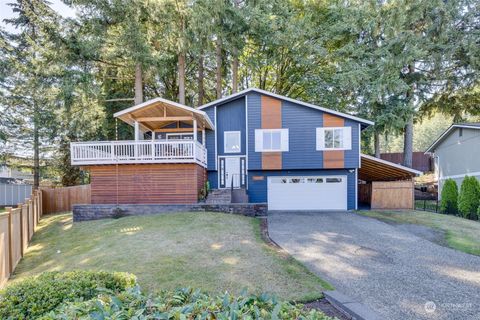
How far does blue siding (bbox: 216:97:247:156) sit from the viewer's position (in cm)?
1650

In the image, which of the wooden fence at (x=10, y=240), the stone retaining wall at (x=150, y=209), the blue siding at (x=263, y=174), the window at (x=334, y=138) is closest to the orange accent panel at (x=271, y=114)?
the window at (x=334, y=138)

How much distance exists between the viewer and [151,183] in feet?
45.0

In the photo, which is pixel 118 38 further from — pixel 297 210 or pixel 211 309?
pixel 211 309

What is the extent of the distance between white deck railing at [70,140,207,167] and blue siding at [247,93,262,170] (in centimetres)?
339

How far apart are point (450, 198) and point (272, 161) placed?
9401 mm

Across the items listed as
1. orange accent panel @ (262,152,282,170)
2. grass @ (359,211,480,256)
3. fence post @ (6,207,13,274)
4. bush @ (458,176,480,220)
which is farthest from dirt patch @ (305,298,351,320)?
bush @ (458,176,480,220)

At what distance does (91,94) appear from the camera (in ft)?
56.3

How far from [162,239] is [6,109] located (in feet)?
62.4

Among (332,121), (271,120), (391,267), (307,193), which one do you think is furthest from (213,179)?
(391,267)

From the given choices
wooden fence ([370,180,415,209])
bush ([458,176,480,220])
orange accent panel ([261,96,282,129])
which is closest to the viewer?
bush ([458,176,480,220])

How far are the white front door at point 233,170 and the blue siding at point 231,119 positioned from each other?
346 mm

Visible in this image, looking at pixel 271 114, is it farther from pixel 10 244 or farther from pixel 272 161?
pixel 10 244

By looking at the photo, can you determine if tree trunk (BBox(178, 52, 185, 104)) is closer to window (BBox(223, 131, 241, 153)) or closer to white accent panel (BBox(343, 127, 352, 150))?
window (BBox(223, 131, 241, 153))

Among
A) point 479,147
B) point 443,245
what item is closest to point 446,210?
point 479,147
